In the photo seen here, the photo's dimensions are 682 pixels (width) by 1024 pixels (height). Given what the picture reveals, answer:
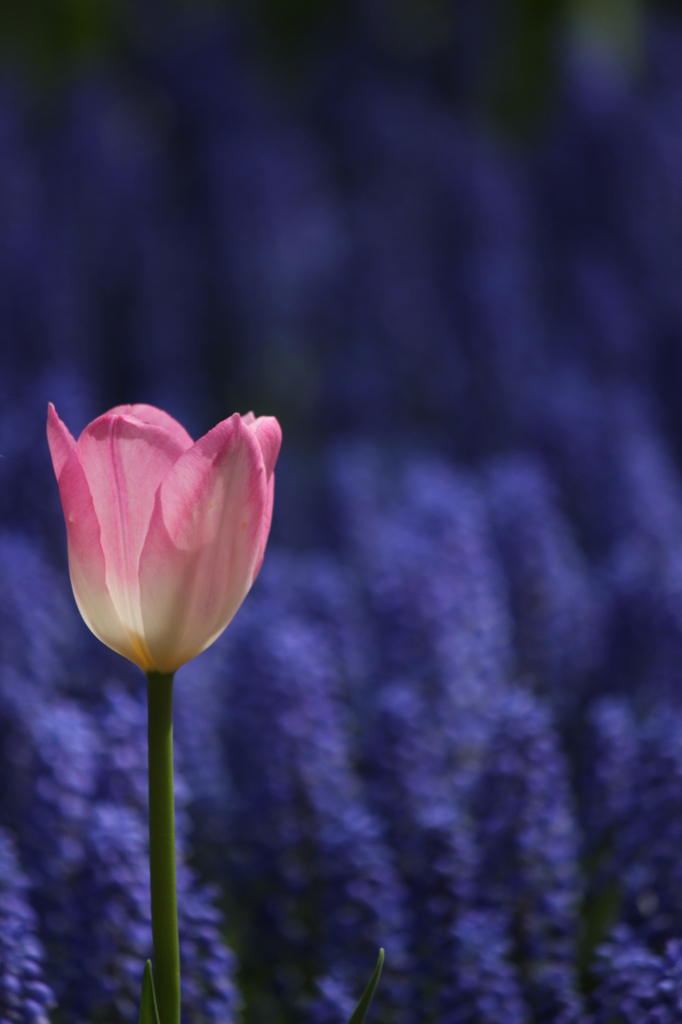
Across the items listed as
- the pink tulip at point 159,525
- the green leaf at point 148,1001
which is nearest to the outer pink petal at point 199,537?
the pink tulip at point 159,525

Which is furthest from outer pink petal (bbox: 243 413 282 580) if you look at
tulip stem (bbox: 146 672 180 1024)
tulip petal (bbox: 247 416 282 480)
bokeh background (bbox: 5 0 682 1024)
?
bokeh background (bbox: 5 0 682 1024)

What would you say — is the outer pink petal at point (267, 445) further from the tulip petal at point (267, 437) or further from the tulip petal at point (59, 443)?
the tulip petal at point (59, 443)

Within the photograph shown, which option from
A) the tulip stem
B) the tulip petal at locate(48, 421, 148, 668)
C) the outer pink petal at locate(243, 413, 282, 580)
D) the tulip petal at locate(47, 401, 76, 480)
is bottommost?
the tulip stem

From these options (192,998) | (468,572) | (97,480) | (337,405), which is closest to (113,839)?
(192,998)

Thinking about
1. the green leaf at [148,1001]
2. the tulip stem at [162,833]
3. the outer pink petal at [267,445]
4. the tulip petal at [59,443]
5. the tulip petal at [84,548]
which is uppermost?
the outer pink petal at [267,445]

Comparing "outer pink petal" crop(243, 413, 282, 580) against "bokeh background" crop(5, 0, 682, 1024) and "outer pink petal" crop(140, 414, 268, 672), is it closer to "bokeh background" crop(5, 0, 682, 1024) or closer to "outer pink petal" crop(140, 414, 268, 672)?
"outer pink petal" crop(140, 414, 268, 672)

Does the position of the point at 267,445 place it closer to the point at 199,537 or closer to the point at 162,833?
the point at 199,537
